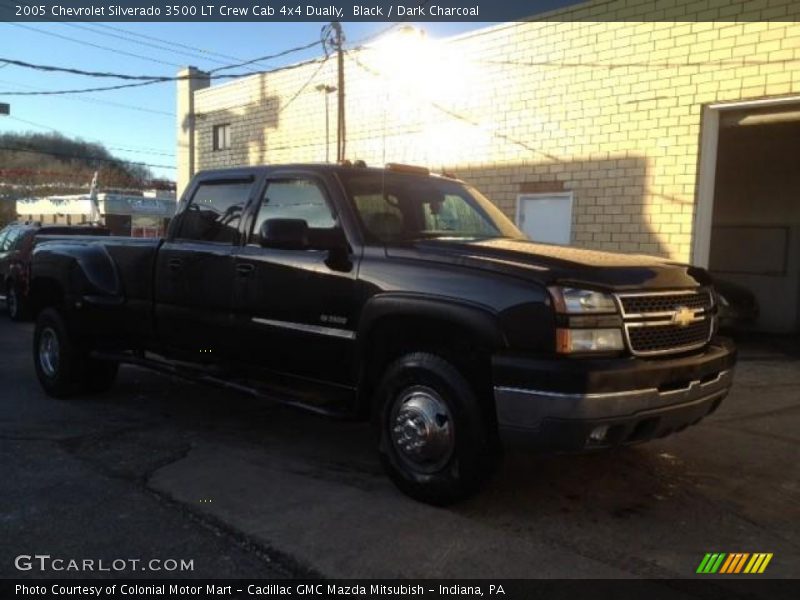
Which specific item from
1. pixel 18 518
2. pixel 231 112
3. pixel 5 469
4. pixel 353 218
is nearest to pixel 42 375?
pixel 5 469

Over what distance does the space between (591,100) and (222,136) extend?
36.4 feet

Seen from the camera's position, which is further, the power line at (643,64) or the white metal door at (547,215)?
the white metal door at (547,215)

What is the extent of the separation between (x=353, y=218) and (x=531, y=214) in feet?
26.5

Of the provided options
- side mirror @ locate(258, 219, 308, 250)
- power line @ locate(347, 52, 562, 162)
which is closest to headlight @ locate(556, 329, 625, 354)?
side mirror @ locate(258, 219, 308, 250)

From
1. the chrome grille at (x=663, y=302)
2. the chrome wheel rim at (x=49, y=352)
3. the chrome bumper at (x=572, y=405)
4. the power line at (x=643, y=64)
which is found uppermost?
the power line at (x=643, y=64)

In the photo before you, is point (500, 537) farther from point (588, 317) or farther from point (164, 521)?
point (164, 521)

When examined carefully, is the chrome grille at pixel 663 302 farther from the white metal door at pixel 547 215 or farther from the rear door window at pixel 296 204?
the white metal door at pixel 547 215

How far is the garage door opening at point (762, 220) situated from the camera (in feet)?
43.7

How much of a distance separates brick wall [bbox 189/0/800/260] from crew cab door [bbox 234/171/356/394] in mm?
6945

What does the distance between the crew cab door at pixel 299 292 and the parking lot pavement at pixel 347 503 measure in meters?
0.73

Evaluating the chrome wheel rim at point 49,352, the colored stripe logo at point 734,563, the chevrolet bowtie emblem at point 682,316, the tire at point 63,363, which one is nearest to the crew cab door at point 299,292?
the chevrolet bowtie emblem at point 682,316

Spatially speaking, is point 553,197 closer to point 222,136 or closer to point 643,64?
point 643,64

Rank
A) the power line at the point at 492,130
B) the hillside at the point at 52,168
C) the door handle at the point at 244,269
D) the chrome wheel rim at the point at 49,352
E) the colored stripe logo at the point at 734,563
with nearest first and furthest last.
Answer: the colored stripe logo at the point at 734,563, the door handle at the point at 244,269, the chrome wheel rim at the point at 49,352, the power line at the point at 492,130, the hillside at the point at 52,168

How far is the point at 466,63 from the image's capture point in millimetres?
13023
